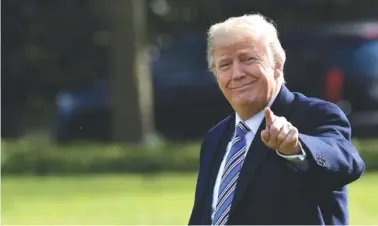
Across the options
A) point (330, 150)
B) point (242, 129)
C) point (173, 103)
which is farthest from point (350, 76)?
point (330, 150)

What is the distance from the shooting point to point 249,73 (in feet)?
13.2

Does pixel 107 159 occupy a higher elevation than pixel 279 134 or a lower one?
higher

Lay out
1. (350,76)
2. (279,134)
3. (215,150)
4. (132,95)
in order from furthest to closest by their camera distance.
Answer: (132,95), (350,76), (215,150), (279,134)

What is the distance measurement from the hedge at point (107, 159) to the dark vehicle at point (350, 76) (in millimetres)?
2557

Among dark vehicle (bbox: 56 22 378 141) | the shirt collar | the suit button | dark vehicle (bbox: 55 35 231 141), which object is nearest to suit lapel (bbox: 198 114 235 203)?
the shirt collar

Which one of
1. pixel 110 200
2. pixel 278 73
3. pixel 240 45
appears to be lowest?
pixel 110 200

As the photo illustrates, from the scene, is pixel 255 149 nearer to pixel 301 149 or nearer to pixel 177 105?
pixel 301 149

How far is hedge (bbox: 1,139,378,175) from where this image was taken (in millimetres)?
14555

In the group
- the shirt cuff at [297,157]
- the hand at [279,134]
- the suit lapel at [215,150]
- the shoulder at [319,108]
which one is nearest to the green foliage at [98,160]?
the suit lapel at [215,150]

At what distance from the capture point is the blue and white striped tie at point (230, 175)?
409 centimetres

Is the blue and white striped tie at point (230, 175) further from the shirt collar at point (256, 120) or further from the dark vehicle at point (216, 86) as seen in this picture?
the dark vehicle at point (216, 86)

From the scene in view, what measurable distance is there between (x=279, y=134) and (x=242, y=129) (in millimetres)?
507

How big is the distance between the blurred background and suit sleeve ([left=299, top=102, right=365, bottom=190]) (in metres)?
5.27

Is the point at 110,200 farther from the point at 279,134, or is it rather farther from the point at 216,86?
the point at 216,86
